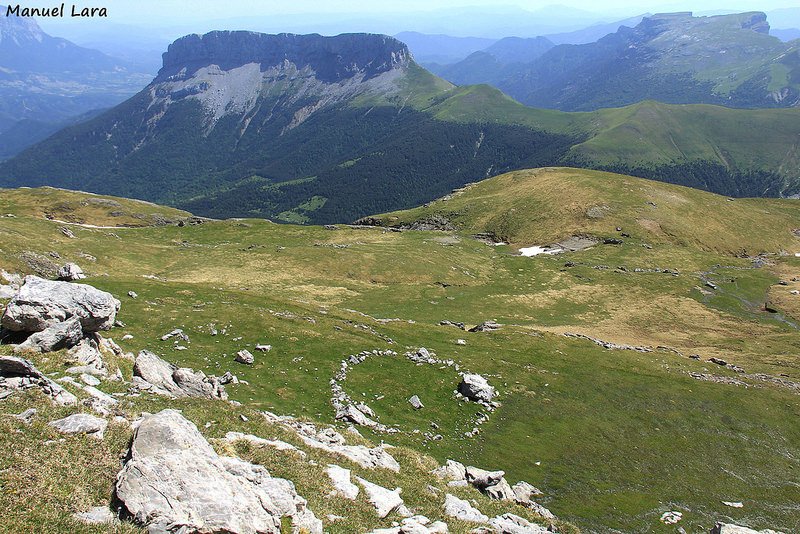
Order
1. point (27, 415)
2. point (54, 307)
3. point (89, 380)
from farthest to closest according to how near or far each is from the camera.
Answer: point (54, 307) < point (89, 380) < point (27, 415)

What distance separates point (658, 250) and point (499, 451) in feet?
380

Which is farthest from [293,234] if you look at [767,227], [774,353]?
[767,227]

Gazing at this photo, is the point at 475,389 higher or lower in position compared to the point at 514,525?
lower

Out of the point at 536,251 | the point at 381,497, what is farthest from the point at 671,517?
the point at 536,251

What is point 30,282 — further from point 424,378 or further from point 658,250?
point 658,250

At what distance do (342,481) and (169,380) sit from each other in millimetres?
16001

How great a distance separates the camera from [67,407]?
19531 mm

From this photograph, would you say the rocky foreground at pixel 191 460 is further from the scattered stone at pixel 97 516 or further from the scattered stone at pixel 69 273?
the scattered stone at pixel 69 273

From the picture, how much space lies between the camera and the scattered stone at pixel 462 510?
22422 millimetres

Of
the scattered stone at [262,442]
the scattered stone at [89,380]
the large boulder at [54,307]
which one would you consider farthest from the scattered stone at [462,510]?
the large boulder at [54,307]

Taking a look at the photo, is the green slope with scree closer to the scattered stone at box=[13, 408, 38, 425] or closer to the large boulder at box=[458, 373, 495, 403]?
the scattered stone at box=[13, 408, 38, 425]

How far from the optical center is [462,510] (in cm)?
2305

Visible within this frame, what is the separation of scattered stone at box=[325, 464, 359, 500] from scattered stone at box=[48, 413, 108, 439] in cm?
1060

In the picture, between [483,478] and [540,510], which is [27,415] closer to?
[483,478]
